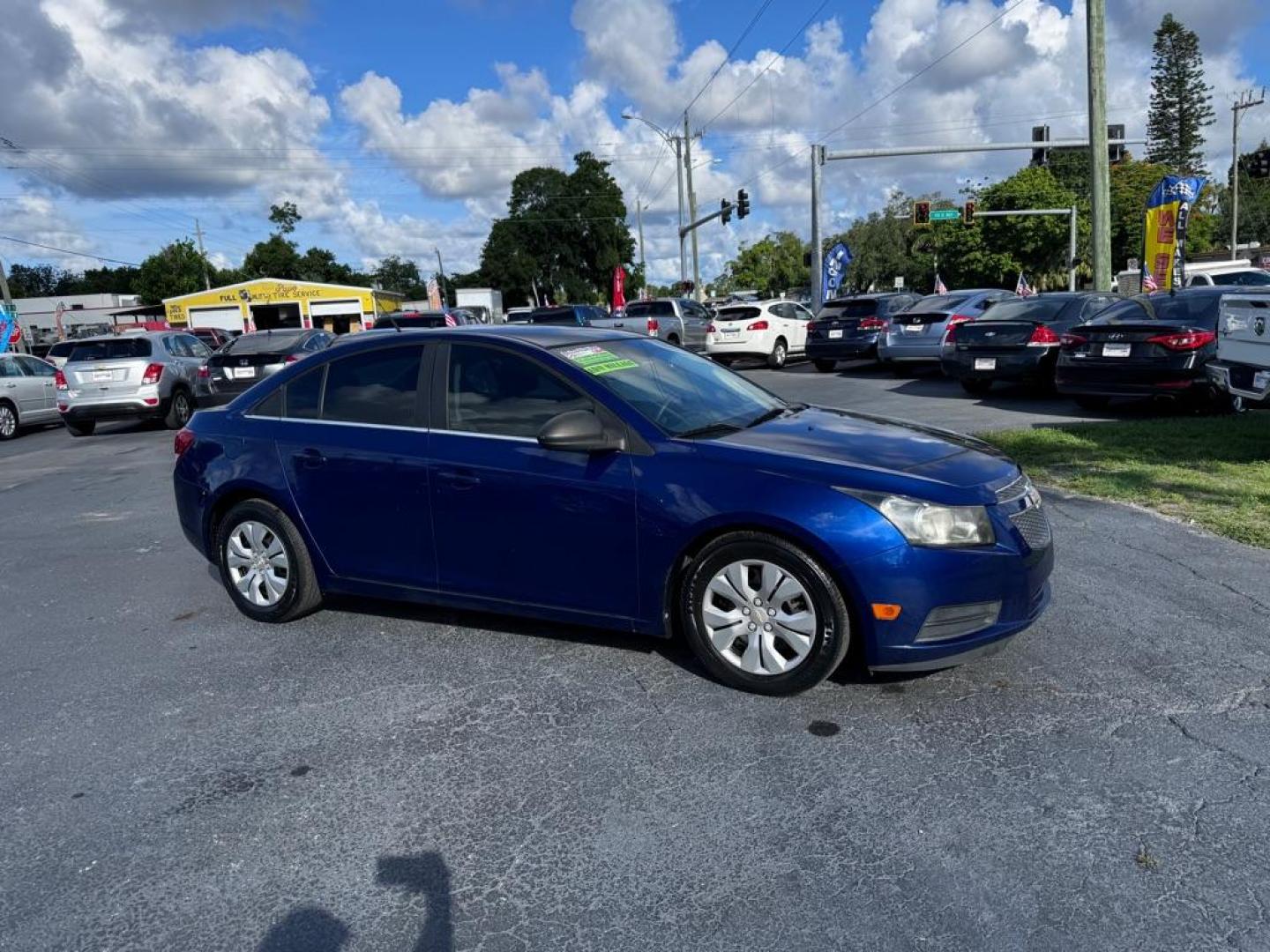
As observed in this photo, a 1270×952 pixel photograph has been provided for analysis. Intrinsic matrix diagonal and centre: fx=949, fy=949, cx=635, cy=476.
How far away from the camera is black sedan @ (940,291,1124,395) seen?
13.8 m

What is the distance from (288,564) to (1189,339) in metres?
10.2

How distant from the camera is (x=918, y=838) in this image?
3.06m

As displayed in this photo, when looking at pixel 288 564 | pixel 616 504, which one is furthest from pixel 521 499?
pixel 288 564

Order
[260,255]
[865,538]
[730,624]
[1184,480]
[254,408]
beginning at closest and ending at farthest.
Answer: [865,538] → [730,624] → [254,408] → [1184,480] → [260,255]

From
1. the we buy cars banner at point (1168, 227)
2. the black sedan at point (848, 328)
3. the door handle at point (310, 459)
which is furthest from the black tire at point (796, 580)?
the we buy cars banner at point (1168, 227)

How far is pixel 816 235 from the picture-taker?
30703 millimetres

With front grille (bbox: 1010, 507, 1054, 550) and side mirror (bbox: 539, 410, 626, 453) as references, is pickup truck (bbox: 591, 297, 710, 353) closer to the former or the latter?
side mirror (bbox: 539, 410, 626, 453)

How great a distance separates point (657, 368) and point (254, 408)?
2.31 m

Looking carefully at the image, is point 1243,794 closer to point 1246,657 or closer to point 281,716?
point 1246,657

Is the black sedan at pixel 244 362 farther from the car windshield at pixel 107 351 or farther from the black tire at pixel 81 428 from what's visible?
the black tire at pixel 81 428

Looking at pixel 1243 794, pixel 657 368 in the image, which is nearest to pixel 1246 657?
pixel 1243 794

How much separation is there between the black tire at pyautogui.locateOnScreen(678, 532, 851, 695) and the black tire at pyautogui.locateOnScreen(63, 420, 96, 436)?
15.0 m

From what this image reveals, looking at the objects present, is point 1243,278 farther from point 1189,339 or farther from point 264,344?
point 264,344

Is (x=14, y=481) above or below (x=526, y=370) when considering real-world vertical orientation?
below
